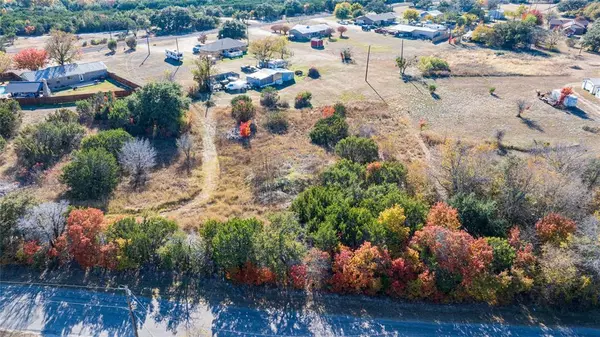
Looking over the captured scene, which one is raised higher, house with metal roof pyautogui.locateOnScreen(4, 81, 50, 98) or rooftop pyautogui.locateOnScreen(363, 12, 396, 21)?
house with metal roof pyautogui.locateOnScreen(4, 81, 50, 98)

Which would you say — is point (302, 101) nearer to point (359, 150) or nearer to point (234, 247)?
point (359, 150)

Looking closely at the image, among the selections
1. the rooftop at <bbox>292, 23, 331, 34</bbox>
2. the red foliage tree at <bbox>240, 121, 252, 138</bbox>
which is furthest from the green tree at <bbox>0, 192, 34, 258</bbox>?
the rooftop at <bbox>292, 23, 331, 34</bbox>

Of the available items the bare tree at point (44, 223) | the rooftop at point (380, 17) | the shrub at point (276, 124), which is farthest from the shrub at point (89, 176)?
the rooftop at point (380, 17)

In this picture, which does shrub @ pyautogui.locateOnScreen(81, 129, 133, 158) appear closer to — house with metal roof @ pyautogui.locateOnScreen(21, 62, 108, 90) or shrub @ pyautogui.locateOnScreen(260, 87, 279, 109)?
shrub @ pyautogui.locateOnScreen(260, 87, 279, 109)

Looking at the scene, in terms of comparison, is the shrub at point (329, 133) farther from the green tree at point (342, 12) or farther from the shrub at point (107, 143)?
the green tree at point (342, 12)

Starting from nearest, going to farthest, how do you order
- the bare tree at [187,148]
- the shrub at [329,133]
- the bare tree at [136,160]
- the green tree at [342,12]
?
the bare tree at [136,160] < the bare tree at [187,148] < the shrub at [329,133] < the green tree at [342,12]

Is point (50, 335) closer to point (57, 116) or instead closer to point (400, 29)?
point (57, 116)
